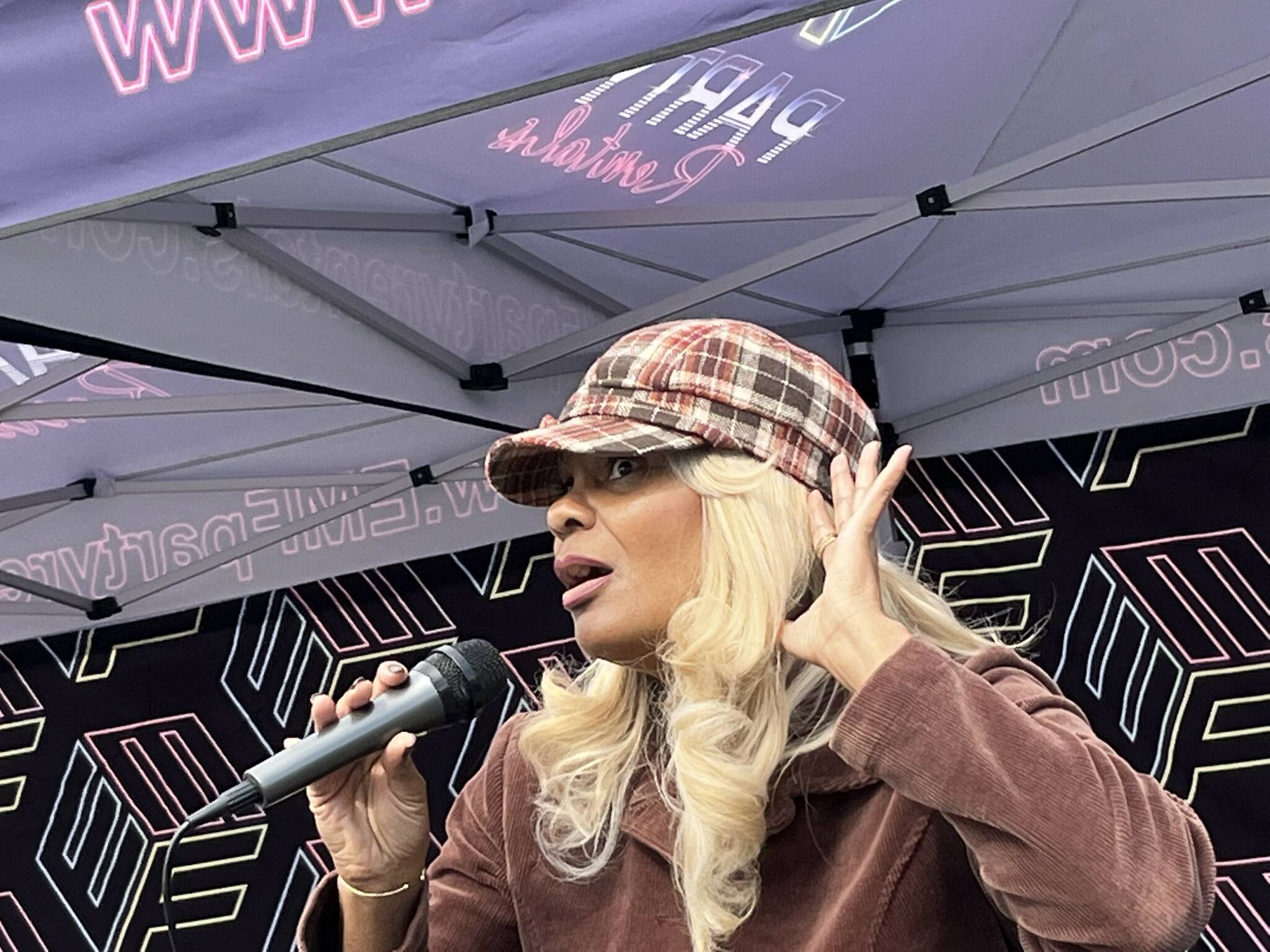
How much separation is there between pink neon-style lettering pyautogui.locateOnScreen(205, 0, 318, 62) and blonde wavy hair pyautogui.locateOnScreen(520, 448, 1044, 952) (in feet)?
1.73

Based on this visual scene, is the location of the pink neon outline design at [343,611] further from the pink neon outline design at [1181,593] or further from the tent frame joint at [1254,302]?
the tent frame joint at [1254,302]

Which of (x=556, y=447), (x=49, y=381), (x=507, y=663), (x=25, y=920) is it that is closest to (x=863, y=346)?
(x=507, y=663)

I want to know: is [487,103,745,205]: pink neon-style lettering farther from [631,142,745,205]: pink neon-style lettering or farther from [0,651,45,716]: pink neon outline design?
[0,651,45,716]: pink neon outline design

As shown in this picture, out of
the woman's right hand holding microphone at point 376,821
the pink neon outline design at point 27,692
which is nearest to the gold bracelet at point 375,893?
the woman's right hand holding microphone at point 376,821

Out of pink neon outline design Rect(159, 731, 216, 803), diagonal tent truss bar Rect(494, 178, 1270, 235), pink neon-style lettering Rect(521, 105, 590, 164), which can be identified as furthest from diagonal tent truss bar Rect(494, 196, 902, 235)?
pink neon outline design Rect(159, 731, 216, 803)

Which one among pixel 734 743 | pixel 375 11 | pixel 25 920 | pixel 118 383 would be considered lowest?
pixel 25 920

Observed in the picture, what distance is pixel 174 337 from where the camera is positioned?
256 centimetres

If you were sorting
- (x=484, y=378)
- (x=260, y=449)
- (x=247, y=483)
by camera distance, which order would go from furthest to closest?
1. (x=247, y=483)
2. (x=260, y=449)
3. (x=484, y=378)

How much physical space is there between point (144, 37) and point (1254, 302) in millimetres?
2878

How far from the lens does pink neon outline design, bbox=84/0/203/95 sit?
53.9 inches

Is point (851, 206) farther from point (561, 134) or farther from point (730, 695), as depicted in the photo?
point (730, 695)

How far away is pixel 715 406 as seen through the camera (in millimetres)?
1374

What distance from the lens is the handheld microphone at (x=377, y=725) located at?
1280 millimetres

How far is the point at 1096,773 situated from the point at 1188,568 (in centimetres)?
285
